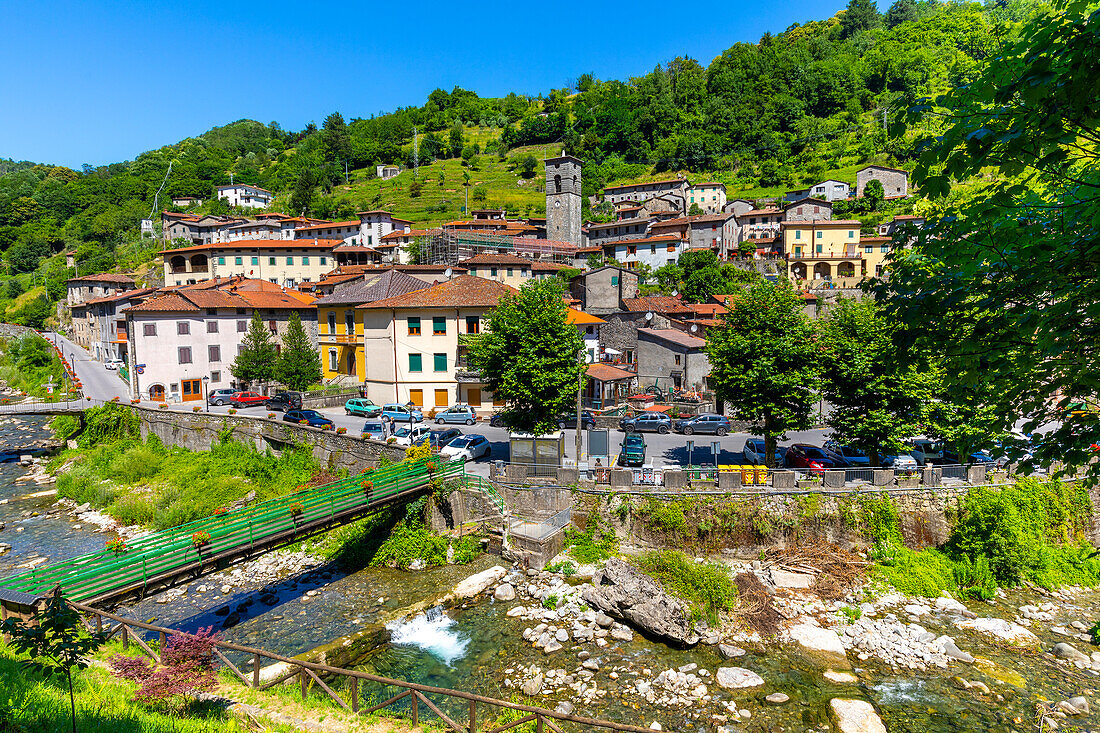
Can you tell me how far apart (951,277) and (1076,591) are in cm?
2421

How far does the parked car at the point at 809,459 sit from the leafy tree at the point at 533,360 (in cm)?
1043

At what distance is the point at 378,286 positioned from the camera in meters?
45.7

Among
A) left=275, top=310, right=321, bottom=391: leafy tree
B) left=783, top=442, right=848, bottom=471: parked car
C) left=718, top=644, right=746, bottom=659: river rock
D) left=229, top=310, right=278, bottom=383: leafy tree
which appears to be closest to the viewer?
left=718, top=644, right=746, bottom=659: river rock

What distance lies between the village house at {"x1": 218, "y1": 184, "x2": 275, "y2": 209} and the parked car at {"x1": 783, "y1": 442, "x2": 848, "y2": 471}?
139 m

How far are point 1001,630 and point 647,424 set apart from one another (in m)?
19.4

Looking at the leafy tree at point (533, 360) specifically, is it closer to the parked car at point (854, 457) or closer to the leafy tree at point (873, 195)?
the parked car at point (854, 457)

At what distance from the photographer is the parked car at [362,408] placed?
3809cm

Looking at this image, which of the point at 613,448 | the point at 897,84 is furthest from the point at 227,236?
the point at 897,84

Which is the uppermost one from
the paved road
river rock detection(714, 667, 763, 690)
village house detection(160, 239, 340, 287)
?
village house detection(160, 239, 340, 287)

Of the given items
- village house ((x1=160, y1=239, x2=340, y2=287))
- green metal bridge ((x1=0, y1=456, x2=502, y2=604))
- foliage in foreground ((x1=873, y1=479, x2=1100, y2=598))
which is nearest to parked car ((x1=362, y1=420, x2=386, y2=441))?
green metal bridge ((x1=0, y1=456, x2=502, y2=604))

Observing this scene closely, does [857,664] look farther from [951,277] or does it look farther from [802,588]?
[951,277]

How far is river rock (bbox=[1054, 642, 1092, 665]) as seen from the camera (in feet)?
53.9

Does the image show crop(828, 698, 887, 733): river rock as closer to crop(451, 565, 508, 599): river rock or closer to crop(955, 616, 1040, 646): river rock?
crop(955, 616, 1040, 646): river rock

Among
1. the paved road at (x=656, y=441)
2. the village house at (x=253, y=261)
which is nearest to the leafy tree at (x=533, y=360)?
the paved road at (x=656, y=441)
